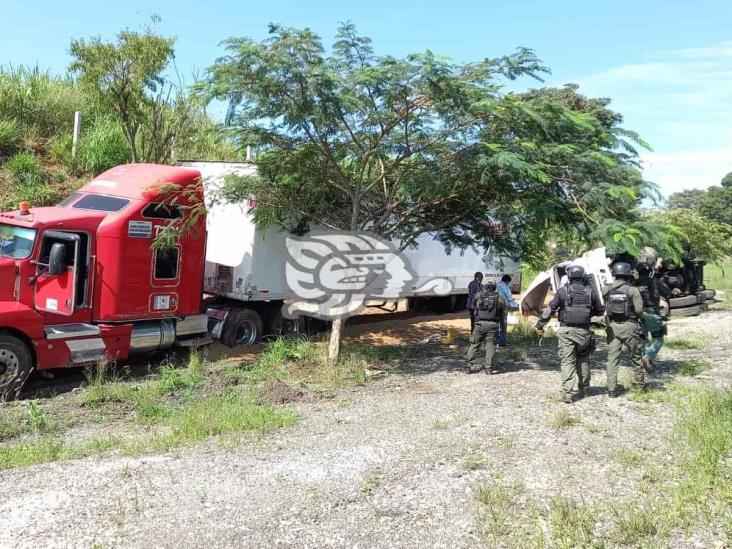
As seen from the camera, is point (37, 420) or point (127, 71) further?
point (127, 71)

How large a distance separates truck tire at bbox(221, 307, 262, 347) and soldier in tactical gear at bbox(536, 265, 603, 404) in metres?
6.24

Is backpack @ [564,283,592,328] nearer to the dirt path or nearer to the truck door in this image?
the dirt path

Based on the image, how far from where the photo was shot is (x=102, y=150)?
19.6 m

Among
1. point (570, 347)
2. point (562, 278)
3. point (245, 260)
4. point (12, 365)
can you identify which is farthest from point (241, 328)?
→ point (562, 278)

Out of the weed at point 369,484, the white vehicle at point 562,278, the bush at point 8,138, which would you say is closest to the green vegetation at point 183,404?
the weed at point 369,484

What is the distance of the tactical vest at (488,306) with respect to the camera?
9945mm

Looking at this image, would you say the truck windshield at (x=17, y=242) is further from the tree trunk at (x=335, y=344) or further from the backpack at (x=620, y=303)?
the backpack at (x=620, y=303)

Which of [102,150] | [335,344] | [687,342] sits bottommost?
[335,344]

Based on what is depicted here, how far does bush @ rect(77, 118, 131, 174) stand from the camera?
63.3 feet

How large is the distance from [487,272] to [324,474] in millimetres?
13897

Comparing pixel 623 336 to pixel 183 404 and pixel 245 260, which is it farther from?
pixel 245 260

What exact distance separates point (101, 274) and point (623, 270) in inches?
293

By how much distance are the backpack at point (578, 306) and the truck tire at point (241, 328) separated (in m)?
6.40

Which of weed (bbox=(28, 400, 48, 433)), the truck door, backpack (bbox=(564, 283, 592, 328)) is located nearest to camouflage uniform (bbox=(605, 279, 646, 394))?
backpack (bbox=(564, 283, 592, 328))
